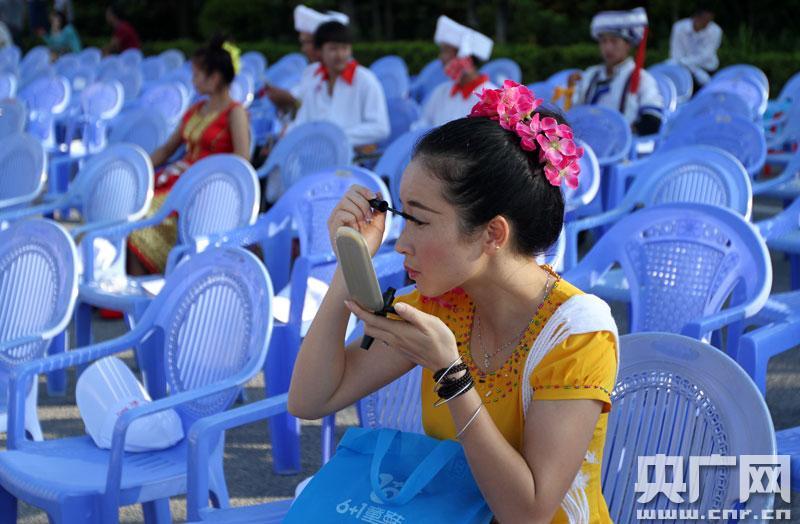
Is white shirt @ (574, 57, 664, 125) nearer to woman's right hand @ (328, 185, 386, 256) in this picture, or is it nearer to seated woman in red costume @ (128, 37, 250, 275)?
seated woman in red costume @ (128, 37, 250, 275)

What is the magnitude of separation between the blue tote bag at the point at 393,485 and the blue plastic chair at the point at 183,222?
8.58 feet

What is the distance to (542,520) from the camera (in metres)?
1.78

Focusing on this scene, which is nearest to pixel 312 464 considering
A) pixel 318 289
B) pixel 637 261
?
pixel 318 289

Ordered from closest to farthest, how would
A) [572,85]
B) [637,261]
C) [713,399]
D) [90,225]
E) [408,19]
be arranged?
[713,399], [637,261], [90,225], [572,85], [408,19]

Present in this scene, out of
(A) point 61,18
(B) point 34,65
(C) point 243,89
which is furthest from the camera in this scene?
(A) point 61,18

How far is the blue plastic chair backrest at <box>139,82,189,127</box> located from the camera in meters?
9.33

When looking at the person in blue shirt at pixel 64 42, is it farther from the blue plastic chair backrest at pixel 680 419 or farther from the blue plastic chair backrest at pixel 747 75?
the blue plastic chair backrest at pixel 680 419

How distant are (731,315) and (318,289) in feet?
4.72

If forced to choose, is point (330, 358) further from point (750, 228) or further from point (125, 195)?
point (125, 195)

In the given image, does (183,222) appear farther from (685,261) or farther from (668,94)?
(668,94)

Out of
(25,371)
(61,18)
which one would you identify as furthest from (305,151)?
(61,18)

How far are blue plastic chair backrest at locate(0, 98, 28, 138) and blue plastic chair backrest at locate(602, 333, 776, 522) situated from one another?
6.29 meters

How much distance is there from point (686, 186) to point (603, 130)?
1985mm

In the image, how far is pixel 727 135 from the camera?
5.82 metres
